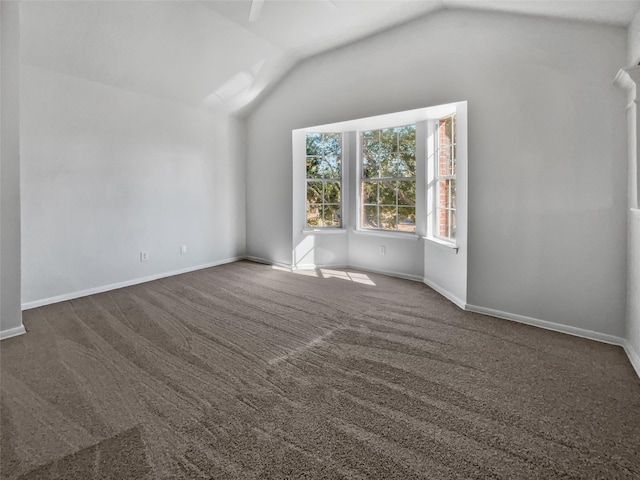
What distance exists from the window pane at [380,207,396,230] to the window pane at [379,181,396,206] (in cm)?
11

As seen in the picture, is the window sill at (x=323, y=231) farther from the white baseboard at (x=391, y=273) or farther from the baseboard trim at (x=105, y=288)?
the baseboard trim at (x=105, y=288)

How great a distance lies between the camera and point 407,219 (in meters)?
4.91

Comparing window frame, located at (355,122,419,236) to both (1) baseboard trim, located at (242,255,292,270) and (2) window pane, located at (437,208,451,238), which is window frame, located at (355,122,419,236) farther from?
(1) baseboard trim, located at (242,255,292,270)

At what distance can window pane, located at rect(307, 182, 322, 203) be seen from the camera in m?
5.56

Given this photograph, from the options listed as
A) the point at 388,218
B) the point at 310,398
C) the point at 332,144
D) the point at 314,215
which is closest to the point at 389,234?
the point at 388,218

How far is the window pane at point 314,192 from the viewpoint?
Result: 18.2ft

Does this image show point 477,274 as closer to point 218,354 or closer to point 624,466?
point 624,466

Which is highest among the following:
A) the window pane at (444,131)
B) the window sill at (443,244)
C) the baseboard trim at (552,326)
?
the window pane at (444,131)

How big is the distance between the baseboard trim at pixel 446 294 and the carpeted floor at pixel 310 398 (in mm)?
332

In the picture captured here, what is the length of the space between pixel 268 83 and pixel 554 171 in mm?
4194

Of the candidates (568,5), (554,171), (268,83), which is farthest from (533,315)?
(268,83)

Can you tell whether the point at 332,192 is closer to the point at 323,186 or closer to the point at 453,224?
the point at 323,186

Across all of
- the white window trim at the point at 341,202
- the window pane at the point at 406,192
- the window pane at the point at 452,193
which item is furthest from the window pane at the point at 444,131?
the white window trim at the point at 341,202

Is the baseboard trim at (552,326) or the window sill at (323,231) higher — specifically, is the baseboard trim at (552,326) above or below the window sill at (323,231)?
below
